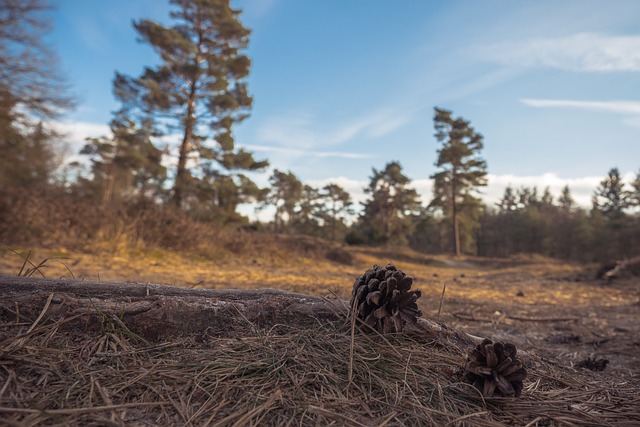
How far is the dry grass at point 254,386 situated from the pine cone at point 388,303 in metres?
0.10

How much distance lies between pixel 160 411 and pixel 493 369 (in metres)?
1.18

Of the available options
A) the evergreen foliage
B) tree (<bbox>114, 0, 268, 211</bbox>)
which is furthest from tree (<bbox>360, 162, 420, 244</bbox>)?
tree (<bbox>114, 0, 268, 211</bbox>)

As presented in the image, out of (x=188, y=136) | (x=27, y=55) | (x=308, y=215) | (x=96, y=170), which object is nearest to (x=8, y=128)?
(x=27, y=55)

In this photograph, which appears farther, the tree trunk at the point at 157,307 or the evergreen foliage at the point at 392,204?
the evergreen foliage at the point at 392,204

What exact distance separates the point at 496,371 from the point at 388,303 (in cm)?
52

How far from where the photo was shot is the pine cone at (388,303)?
1663 millimetres

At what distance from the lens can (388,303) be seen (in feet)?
5.57

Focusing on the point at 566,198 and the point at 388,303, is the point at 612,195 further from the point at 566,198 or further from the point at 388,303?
the point at 388,303

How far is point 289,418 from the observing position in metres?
1.06

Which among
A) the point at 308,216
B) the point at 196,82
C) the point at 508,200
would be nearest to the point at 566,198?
the point at 508,200

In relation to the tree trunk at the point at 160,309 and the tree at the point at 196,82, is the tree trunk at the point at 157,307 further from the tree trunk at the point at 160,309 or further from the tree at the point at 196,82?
the tree at the point at 196,82

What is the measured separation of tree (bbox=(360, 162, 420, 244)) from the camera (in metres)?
39.1

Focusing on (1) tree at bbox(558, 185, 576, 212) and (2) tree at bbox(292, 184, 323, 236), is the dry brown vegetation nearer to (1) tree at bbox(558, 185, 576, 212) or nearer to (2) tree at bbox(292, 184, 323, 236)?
(2) tree at bbox(292, 184, 323, 236)

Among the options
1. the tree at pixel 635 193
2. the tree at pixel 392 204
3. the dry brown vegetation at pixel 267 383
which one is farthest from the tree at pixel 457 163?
the dry brown vegetation at pixel 267 383
